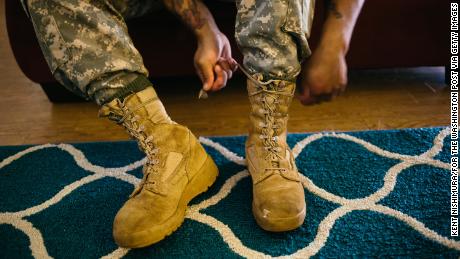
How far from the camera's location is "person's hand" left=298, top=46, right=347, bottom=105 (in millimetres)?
799

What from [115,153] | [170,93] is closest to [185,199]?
[115,153]

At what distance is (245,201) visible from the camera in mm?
855

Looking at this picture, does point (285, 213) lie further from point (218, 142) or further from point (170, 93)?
point (170, 93)

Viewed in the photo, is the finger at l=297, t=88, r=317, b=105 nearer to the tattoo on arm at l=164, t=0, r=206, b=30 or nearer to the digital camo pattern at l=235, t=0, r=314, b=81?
the digital camo pattern at l=235, t=0, r=314, b=81

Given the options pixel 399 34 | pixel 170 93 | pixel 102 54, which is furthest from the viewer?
pixel 170 93

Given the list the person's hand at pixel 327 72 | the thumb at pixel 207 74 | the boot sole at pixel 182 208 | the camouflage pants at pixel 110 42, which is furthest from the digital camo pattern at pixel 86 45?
the person's hand at pixel 327 72

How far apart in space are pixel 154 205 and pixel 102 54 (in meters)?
0.32

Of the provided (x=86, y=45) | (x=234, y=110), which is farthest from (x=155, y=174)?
(x=234, y=110)

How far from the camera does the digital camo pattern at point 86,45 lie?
73cm

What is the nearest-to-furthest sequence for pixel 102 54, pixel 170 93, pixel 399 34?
1. pixel 102 54
2. pixel 399 34
3. pixel 170 93

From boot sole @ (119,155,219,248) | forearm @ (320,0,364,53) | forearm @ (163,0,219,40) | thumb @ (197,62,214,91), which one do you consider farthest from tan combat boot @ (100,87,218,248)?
forearm @ (320,0,364,53)

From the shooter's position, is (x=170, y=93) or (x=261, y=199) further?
(x=170, y=93)

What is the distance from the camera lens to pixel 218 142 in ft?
3.51

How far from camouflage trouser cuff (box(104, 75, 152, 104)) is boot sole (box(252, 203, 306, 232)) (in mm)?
355
